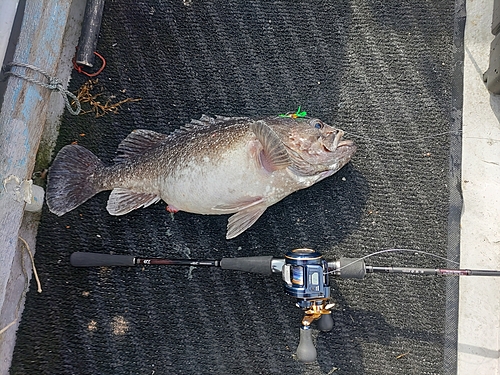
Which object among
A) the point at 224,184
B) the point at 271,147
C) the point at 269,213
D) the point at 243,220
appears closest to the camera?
the point at 271,147

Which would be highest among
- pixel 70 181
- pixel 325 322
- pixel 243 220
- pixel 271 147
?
pixel 271 147

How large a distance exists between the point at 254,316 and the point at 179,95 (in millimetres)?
Answer: 1489

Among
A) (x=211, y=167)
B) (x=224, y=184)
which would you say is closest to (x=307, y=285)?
(x=224, y=184)

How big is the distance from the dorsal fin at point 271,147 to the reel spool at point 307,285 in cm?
49

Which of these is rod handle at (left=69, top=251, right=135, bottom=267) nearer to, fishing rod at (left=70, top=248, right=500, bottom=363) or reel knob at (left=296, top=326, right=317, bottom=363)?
fishing rod at (left=70, top=248, right=500, bottom=363)

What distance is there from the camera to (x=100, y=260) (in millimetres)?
2695

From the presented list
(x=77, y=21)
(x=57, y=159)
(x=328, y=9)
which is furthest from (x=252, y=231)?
(x=77, y=21)

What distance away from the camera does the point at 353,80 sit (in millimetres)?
2979

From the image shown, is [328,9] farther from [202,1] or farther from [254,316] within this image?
[254,316]

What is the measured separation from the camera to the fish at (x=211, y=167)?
2.50 m

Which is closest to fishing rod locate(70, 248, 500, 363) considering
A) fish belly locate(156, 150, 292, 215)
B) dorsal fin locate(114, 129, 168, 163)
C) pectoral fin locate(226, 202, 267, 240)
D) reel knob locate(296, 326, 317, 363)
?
reel knob locate(296, 326, 317, 363)

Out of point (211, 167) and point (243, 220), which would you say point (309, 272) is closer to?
point (243, 220)

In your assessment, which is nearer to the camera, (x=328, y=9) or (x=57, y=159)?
(x=57, y=159)

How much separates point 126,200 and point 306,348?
1.31 meters
